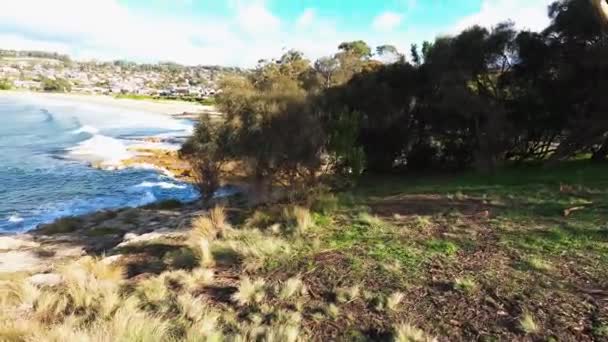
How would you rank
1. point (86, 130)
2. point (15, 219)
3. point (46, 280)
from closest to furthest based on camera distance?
point (46, 280) < point (15, 219) < point (86, 130)

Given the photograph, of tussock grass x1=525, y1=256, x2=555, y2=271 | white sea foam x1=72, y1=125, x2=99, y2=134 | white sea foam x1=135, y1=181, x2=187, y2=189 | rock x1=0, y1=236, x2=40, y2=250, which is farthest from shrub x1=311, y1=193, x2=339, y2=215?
white sea foam x1=72, y1=125, x2=99, y2=134

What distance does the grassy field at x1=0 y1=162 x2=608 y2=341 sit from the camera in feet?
17.9

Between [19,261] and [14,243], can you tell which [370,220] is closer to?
[19,261]

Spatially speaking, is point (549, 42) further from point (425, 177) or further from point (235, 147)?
point (235, 147)

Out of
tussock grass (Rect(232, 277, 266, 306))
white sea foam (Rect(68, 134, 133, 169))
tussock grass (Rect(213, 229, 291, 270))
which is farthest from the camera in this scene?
white sea foam (Rect(68, 134, 133, 169))

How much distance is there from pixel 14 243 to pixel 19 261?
259 cm

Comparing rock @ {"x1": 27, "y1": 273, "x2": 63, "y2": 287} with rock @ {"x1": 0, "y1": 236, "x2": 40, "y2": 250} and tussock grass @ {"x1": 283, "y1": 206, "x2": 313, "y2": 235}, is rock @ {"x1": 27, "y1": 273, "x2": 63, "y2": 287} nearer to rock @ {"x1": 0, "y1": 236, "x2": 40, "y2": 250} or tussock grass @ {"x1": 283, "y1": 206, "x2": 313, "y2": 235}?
tussock grass @ {"x1": 283, "y1": 206, "x2": 313, "y2": 235}

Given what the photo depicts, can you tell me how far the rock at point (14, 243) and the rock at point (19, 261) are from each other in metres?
0.74

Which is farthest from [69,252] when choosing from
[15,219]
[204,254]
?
[15,219]

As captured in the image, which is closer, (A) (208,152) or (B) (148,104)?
(A) (208,152)

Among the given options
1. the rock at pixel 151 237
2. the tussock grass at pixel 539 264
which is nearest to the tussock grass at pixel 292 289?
the tussock grass at pixel 539 264

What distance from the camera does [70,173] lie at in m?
30.2

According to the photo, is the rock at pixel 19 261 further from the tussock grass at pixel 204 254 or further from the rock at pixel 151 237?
the tussock grass at pixel 204 254

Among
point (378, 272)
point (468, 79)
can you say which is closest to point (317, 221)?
point (378, 272)
